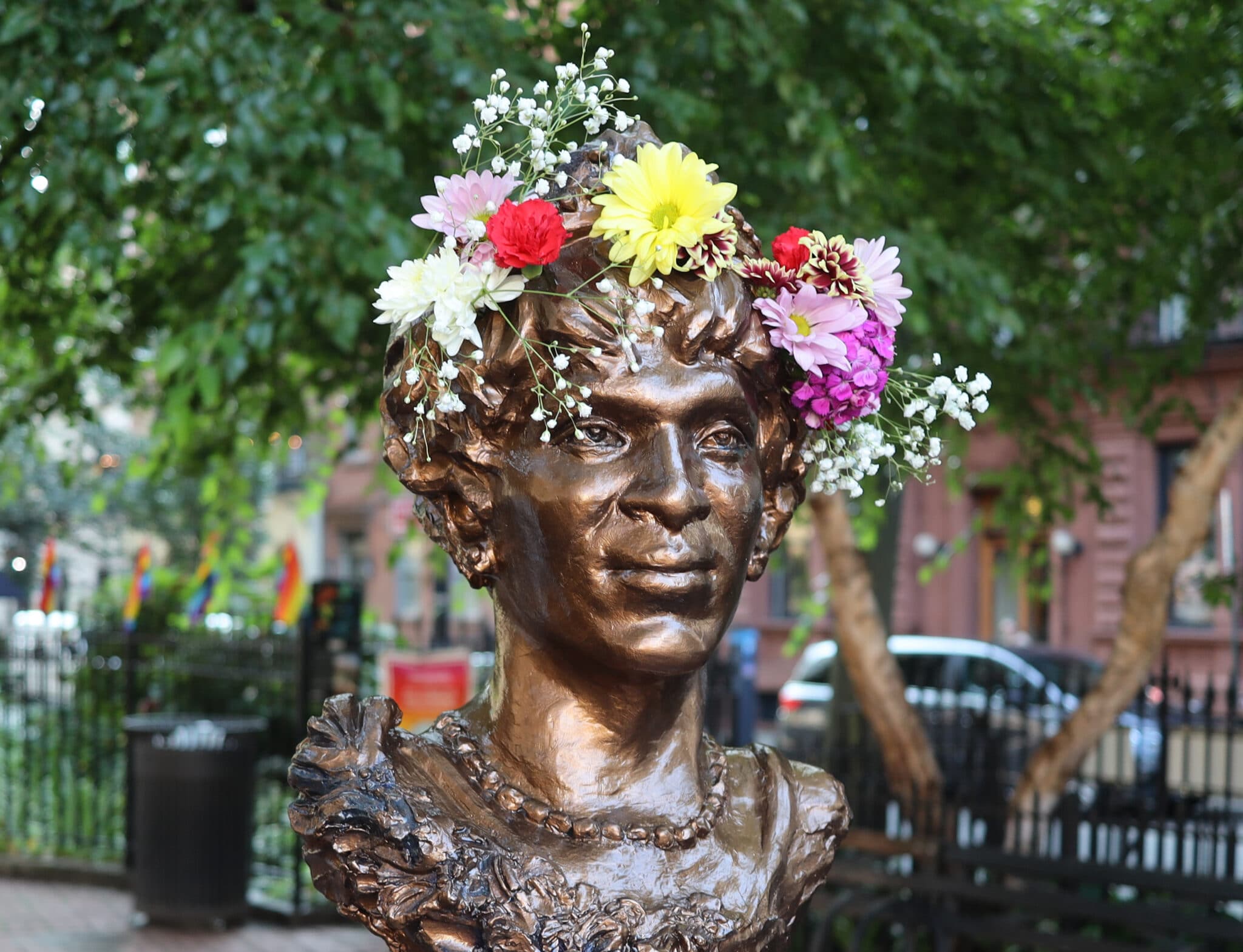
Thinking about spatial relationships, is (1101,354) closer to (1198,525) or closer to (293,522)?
(1198,525)

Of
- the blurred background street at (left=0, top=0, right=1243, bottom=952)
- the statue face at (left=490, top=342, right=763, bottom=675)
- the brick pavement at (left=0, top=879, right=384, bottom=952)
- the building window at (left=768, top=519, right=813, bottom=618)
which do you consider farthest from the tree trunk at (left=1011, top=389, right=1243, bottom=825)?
the building window at (left=768, top=519, right=813, bottom=618)

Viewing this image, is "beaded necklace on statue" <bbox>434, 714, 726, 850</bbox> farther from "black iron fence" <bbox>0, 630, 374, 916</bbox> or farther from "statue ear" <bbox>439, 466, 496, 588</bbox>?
"black iron fence" <bbox>0, 630, 374, 916</bbox>

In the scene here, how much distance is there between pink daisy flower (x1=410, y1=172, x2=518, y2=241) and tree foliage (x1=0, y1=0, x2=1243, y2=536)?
2.19 m

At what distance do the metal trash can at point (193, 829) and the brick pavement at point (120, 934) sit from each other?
0.40 feet

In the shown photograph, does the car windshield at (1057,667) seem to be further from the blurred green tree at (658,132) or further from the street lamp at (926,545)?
the street lamp at (926,545)

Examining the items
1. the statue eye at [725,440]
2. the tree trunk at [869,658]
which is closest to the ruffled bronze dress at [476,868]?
the statue eye at [725,440]

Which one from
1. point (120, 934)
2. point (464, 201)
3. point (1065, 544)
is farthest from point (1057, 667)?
point (464, 201)

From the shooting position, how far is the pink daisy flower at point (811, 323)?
97.2 inches

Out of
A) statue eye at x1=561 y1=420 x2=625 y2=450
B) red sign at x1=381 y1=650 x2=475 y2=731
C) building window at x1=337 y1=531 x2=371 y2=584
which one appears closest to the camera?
statue eye at x1=561 y1=420 x2=625 y2=450

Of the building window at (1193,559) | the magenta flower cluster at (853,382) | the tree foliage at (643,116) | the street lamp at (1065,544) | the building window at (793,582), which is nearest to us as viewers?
the magenta flower cluster at (853,382)

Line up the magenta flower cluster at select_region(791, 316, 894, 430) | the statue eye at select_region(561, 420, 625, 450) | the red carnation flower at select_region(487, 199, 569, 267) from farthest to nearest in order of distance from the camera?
the magenta flower cluster at select_region(791, 316, 894, 430), the statue eye at select_region(561, 420, 625, 450), the red carnation flower at select_region(487, 199, 569, 267)

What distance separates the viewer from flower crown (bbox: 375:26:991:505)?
2.33 metres

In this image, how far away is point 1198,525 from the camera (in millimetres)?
6141

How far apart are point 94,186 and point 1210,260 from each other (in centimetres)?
511
